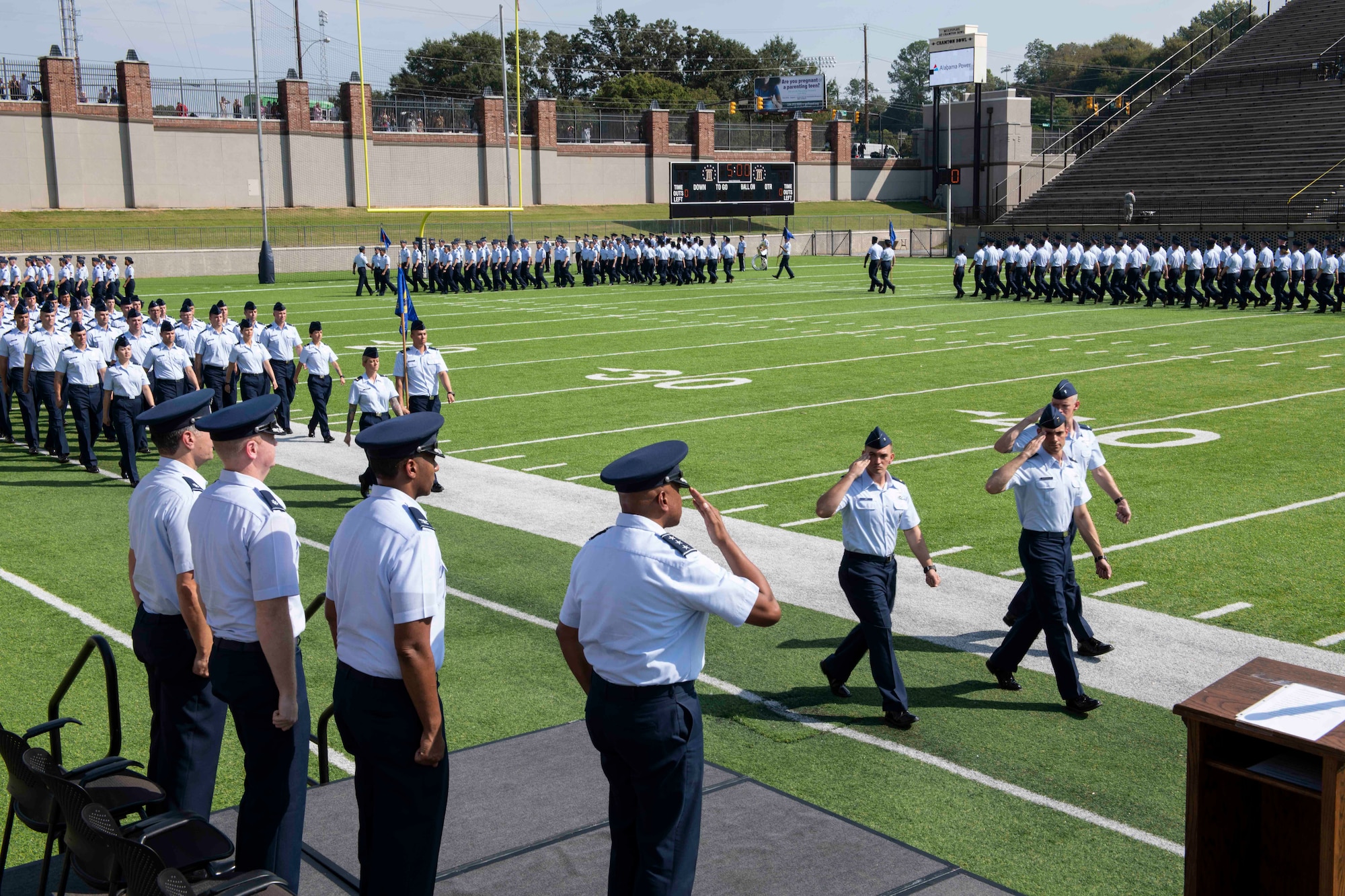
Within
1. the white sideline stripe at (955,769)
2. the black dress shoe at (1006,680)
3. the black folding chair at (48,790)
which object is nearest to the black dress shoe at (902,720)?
the white sideline stripe at (955,769)

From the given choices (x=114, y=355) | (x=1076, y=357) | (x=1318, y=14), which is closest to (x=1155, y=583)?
(x=114, y=355)

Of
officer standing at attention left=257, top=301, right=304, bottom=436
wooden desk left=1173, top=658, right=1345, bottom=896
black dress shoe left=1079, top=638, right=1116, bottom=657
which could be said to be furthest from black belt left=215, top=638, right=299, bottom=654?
officer standing at attention left=257, top=301, right=304, bottom=436

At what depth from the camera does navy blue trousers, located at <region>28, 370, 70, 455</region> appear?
50.7ft

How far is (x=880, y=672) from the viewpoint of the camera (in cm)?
702

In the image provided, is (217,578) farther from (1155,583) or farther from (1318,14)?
(1318,14)

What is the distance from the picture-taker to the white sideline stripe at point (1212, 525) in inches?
409

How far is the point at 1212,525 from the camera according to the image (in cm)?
1101

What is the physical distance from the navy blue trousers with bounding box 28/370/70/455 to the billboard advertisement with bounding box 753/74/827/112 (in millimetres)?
73360

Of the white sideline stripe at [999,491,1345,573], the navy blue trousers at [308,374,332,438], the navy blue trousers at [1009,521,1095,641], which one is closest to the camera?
the navy blue trousers at [1009,521,1095,641]

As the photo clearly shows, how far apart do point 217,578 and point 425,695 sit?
1049mm

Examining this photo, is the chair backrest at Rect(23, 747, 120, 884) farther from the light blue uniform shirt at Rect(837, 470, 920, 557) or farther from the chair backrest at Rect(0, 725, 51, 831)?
the light blue uniform shirt at Rect(837, 470, 920, 557)

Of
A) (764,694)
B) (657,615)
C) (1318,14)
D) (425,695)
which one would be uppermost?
(1318,14)

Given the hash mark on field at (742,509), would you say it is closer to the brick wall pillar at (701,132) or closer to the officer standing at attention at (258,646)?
the officer standing at attention at (258,646)

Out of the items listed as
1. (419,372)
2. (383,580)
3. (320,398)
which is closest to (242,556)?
(383,580)
